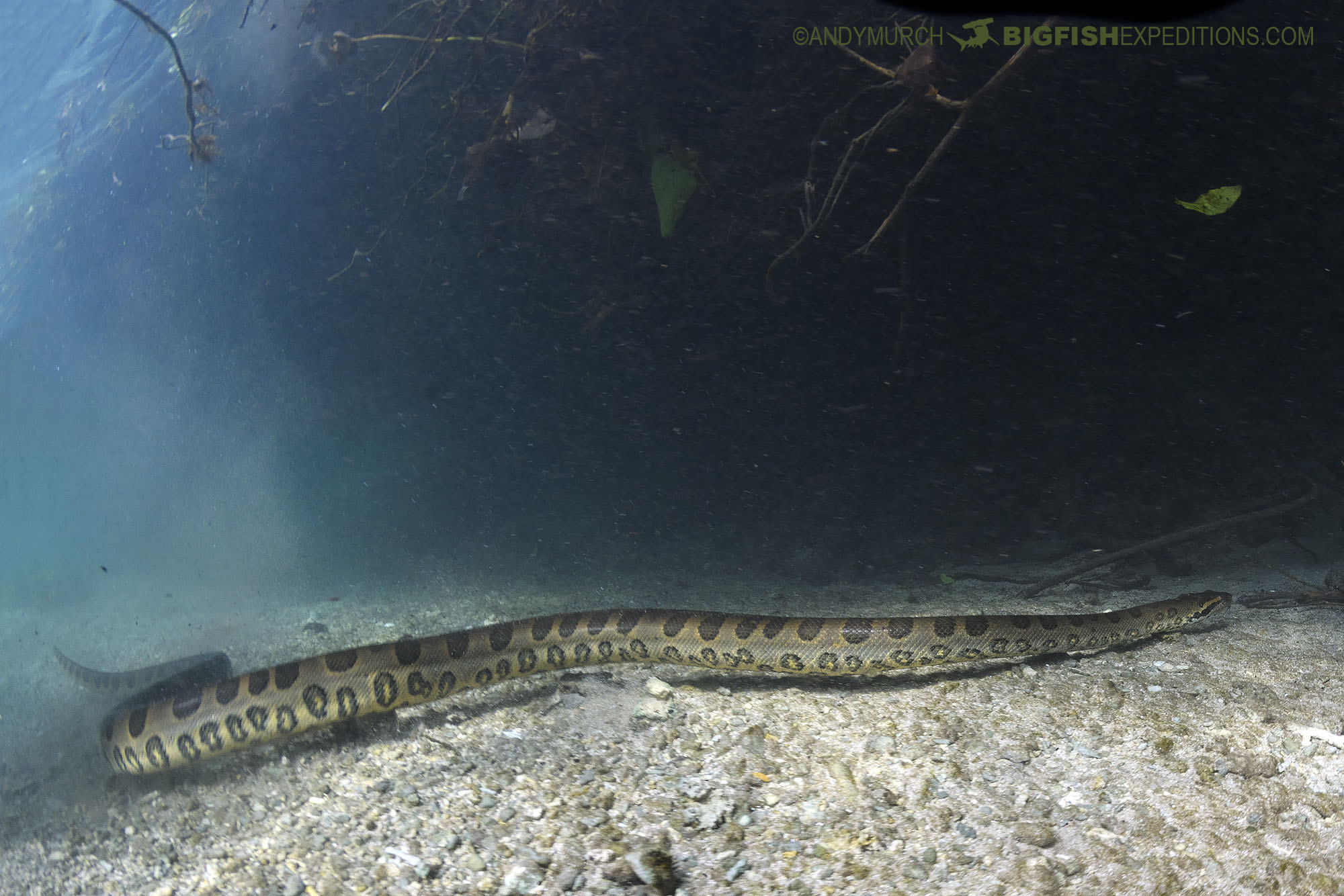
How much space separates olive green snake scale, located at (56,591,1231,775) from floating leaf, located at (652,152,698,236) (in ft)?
10.2

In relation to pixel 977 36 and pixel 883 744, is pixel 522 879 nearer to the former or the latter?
pixel 883 744

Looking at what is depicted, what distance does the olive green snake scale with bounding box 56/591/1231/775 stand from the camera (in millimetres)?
3834

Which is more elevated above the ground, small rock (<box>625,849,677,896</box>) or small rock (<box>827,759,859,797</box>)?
small rock (<box>827,759,859,797</box>)

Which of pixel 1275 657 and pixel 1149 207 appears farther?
pixel 1149 207

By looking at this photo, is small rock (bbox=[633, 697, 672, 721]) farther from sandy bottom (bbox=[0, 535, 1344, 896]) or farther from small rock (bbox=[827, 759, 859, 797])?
small rock (bbox=[827, 759, 859, 797])

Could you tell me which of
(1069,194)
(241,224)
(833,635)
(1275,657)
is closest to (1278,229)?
(1069,194)

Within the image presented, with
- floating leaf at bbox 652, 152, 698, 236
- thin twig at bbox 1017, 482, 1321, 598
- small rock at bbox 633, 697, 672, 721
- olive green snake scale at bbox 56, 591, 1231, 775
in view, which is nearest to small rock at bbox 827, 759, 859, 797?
small rock at bbox 633, 697, 672, 721

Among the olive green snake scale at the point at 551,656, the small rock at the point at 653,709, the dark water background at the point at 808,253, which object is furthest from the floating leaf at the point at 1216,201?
the small rock at the point at 653,709

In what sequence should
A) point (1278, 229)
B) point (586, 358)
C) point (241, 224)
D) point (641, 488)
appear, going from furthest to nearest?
point (241, 224) < point (641, 488) < point (586, 358) < point (1278, 229)

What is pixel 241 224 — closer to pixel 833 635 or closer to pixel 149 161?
pixel 149 161

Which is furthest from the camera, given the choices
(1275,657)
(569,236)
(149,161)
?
(149,161)

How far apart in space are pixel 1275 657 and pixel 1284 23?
3837 mm

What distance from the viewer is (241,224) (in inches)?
943

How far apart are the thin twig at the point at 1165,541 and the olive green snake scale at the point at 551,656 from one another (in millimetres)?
1354
